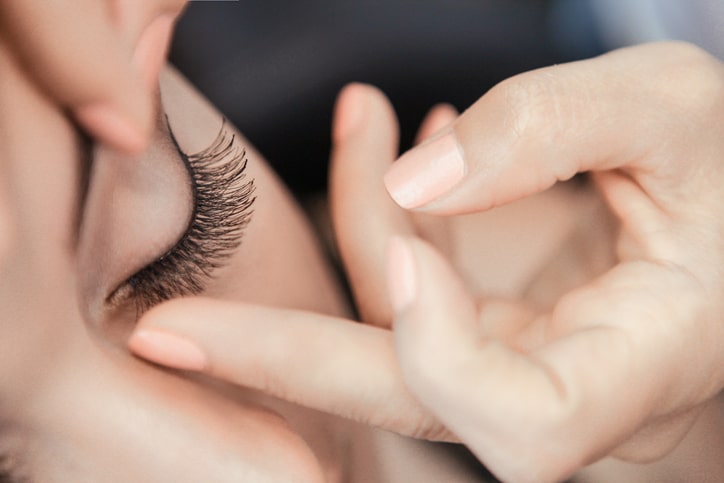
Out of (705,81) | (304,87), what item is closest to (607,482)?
(705,81)

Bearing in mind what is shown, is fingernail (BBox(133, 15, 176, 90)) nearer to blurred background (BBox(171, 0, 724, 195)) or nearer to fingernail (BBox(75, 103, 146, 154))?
fingernail (BBox(75, 103, 146, 154))

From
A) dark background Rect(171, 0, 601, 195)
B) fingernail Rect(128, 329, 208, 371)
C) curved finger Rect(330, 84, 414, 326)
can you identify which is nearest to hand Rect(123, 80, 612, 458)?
fingernail Rect(128, 329, 208, 371)

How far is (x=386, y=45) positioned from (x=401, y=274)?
1.03 feet

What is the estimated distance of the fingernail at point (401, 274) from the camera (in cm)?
31

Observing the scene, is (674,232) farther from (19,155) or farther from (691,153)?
(19,155)

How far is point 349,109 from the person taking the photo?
574 mm

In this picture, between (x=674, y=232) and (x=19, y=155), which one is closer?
(x=19, y=155)

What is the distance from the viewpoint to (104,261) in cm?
31

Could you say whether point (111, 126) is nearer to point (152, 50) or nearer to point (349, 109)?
point (152, 50)

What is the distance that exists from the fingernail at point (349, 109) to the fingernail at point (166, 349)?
0.29 metres

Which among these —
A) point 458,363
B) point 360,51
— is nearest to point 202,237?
point 458,363

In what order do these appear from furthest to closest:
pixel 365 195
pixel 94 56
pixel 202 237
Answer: pixel 365 195 → pixel 202 237 → pixel 94 56

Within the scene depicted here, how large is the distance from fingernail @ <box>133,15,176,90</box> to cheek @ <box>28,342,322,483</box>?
0.14 meters

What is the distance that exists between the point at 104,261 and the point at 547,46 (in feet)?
1.39
